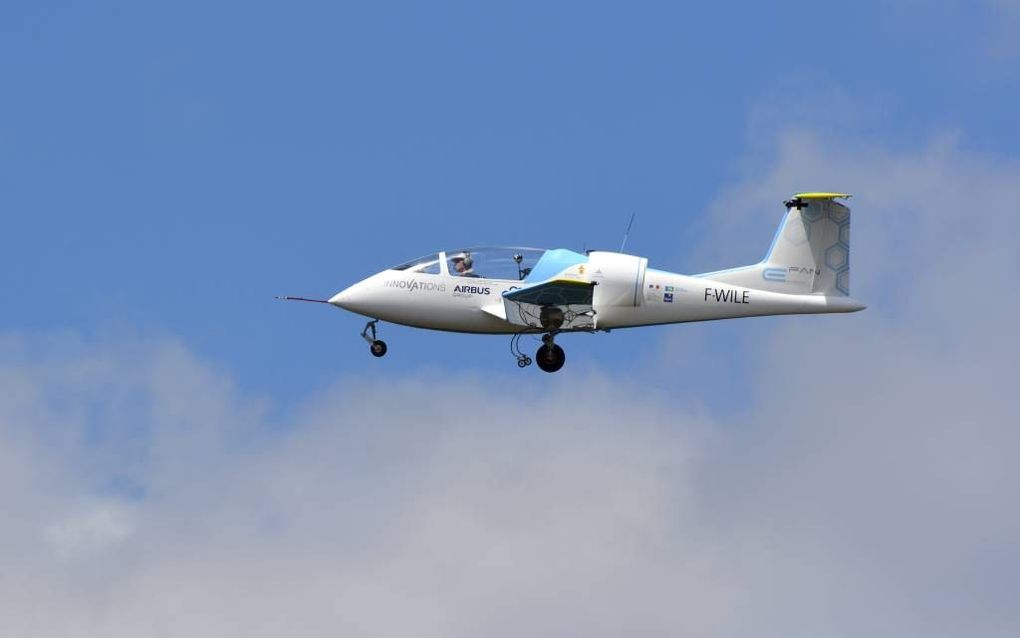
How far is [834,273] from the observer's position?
3872 centimetres

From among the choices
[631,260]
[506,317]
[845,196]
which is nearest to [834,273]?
[845,196]

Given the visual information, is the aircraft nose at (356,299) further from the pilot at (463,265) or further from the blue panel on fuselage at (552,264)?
the blue panel on fuselage at (552,264)

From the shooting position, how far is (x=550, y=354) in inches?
1511

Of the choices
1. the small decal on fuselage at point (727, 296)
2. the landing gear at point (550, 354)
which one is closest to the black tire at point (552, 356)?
the landing gear at point (550, 354)

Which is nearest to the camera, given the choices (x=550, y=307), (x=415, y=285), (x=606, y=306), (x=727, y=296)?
(x=550, y=307)

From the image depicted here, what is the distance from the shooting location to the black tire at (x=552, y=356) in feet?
126

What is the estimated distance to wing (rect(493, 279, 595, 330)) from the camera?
122 ft

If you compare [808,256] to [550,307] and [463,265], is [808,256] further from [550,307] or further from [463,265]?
[463,265]

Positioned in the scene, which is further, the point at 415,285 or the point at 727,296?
the point at 415,285

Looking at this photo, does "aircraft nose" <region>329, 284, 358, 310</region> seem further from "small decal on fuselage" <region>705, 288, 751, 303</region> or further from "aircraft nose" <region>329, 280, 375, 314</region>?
"small decal on fuselage" <region>705, 288, 751, 303</region>

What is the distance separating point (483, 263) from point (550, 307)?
6.59ft

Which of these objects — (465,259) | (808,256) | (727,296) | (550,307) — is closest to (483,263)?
(465,259)

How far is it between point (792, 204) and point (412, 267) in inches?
341

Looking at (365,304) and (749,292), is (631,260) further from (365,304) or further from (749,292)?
(365,304)
